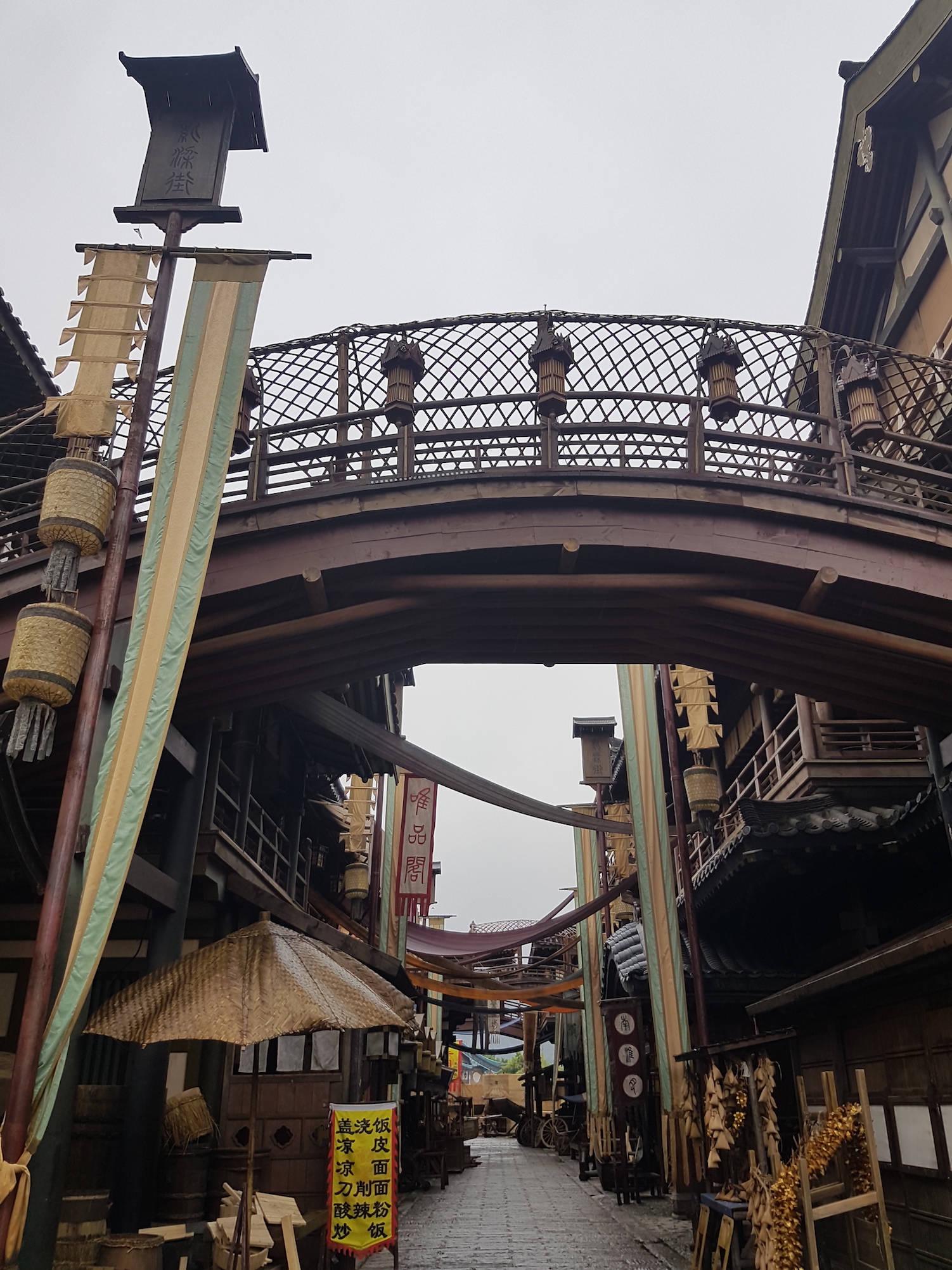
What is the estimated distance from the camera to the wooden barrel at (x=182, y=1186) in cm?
821

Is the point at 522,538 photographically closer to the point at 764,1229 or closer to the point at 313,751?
the point at 764,1229

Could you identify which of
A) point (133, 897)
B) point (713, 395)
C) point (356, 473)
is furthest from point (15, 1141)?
point (713, 395)

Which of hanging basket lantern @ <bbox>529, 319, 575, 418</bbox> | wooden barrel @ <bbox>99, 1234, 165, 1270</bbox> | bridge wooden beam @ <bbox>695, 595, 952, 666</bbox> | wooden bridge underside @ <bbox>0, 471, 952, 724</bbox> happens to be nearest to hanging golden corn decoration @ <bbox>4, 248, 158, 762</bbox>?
wooden bridge underside @ <bbox>0, 471, 952, 724</bbox>

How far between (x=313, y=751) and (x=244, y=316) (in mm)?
10333

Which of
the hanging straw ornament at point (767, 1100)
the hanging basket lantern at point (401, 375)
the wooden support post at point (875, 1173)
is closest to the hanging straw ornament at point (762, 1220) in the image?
the hanging straw ornament at point (767, 1100)

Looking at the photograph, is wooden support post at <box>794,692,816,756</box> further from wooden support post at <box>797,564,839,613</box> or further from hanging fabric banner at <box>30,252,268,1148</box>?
hanging fabric banner at <box>30,252,268,1148</box>

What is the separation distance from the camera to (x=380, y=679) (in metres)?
17.6

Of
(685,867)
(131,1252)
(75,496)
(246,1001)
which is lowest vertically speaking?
(131,1252)

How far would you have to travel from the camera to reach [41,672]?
629cm

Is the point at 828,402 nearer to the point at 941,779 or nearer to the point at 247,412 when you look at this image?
the point at 941,779

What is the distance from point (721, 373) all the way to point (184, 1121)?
29.2 feet

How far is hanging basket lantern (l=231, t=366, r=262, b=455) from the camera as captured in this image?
28.2ft

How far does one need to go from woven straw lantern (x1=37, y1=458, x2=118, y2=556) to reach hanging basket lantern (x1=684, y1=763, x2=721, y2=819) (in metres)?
9.99

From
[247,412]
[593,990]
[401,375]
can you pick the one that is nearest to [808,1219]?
[401,375]
